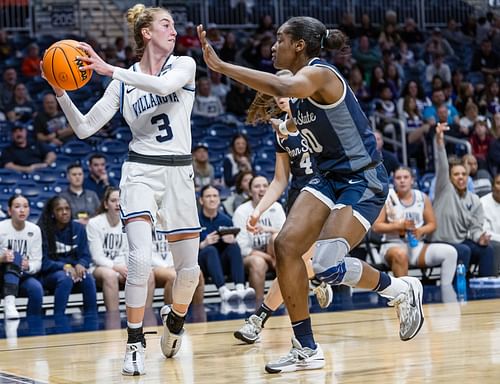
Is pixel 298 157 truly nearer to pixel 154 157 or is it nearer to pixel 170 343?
pixel 154 157

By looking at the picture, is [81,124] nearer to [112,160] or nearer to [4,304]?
[4,304]

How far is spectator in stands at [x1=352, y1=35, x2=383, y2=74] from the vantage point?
60.3 feet

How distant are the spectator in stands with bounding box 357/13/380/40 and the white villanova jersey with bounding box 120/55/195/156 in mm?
14190

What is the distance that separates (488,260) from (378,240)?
4.59 feet

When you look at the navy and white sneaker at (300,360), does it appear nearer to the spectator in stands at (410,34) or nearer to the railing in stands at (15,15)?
the railing in stands at (15,15)

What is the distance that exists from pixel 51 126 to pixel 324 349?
8377 millimetres

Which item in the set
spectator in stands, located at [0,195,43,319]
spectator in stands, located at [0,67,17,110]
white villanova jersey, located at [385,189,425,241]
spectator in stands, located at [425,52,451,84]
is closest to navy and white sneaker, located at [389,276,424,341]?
spectator in stands, located at [0,195,43,319]

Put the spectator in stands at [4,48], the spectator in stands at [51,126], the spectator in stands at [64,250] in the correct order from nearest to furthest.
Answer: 1. the spectator in stands at [64,250]
2. the spectator in stands at [51,126]
3. the spectator in stands at [4,48]

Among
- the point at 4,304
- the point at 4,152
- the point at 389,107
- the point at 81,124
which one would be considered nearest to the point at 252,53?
the point at 389,107

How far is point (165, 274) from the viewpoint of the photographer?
10344 mm

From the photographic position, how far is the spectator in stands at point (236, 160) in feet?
42.4

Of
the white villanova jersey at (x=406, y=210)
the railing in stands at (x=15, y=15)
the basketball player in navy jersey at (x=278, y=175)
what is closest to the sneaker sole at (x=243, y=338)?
the basketball player in navy jersey at (x=278, y=175)

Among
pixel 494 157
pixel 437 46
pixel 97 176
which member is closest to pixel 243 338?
pixel 97 176

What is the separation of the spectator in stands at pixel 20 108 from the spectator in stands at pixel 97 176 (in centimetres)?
273
